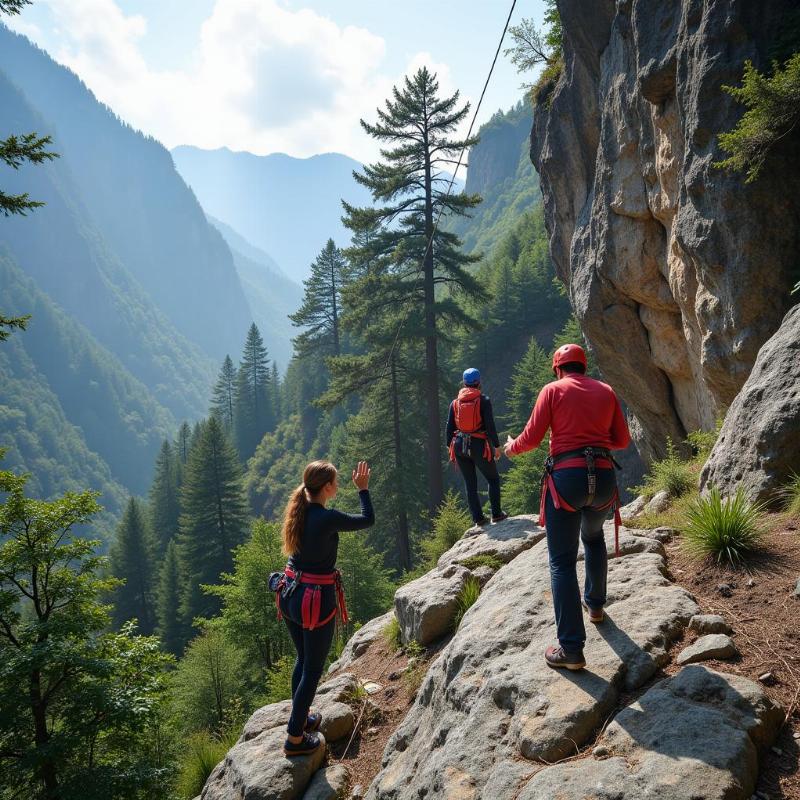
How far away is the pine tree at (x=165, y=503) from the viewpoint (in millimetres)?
55094

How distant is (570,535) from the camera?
3.71 metres

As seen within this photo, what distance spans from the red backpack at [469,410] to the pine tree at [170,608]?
35390 millimetres

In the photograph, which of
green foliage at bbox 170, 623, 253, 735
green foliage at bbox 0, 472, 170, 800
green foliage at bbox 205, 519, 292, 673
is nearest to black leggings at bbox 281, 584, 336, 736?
green foliage at bbox 0, 472, 170, 800

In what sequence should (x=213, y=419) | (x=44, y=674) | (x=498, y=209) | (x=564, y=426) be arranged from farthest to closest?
(x=498, y=209) → (x=213, y=419) → (x=44, y=674) → (x=564, y=426)

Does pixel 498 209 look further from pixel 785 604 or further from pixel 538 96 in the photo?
pixel 785 604

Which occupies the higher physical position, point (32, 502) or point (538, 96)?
point (538, 96)

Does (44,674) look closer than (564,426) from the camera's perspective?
No

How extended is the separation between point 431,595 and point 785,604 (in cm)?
348

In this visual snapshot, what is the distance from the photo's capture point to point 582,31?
1268cm

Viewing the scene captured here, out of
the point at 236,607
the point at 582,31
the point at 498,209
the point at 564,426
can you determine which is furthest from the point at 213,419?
the point at 498,209

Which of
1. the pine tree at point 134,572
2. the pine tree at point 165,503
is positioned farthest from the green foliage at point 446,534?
the pine tree at point 165,503

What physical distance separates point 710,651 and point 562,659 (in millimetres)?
912

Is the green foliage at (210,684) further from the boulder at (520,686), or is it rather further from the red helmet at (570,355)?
the red helmet at (570,355)

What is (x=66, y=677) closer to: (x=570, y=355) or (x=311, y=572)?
(x=311, y=572)
